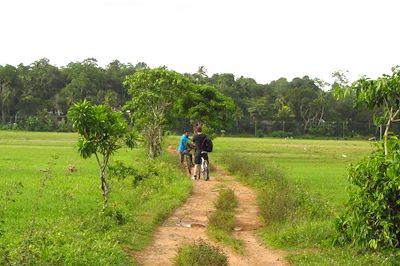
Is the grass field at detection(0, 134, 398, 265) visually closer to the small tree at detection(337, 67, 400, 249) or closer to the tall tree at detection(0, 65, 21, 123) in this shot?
the small tree at detection(337, 67, 400, 249)

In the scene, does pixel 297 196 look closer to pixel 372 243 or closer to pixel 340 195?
pixel 340 195

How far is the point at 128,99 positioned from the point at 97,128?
247ft

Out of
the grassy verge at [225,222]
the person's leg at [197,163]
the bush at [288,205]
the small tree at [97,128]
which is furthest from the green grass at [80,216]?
the bush at [288,205]

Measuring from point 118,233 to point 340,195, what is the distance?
1075cm

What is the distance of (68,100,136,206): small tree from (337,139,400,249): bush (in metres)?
5.60

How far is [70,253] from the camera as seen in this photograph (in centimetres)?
764

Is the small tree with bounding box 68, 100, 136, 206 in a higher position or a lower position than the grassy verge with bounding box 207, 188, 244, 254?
higher

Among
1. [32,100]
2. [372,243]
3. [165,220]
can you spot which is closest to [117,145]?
[165,220]

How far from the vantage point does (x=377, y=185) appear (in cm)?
793

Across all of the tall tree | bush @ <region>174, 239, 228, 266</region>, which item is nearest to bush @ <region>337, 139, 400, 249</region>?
bush @ <region>174, 239, 228, 266</region>

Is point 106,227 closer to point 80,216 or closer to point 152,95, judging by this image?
point 80,216

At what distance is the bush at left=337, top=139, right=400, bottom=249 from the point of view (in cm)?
770

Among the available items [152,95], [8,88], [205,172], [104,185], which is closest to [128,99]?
[8,88]

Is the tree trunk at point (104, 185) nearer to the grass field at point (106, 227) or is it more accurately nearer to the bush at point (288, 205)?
the grass field at point (106, 227)
